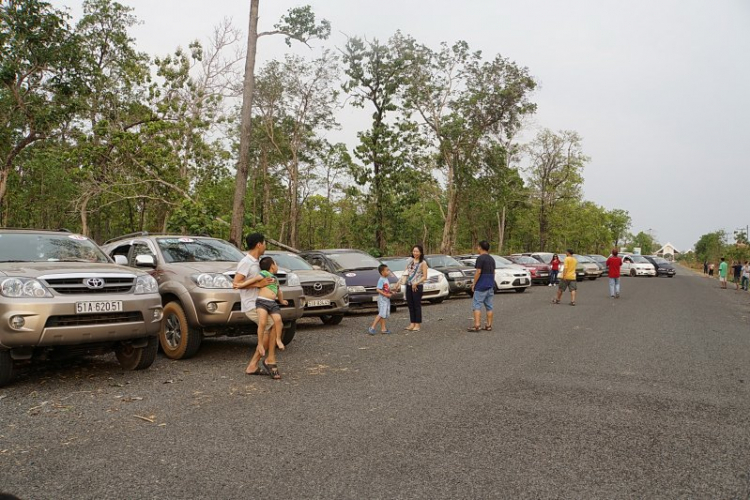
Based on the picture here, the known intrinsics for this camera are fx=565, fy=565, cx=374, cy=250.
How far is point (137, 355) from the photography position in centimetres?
711

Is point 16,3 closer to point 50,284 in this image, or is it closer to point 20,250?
point 20,250

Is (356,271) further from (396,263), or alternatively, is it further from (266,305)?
(266,305)

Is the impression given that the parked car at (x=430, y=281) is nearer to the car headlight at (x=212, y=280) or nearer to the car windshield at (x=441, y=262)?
the car windshield at (x=441, y=262)

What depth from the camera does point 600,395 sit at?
19.6ft

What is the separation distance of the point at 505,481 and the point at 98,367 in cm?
595

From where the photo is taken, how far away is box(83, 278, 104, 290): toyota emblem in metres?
6.30

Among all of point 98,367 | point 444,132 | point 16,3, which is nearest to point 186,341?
point 98,367

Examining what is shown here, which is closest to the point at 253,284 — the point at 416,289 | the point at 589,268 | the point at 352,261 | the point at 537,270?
the point at 416,289

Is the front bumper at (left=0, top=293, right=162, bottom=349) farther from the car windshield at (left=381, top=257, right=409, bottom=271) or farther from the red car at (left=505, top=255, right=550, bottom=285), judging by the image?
the red car at (left=505, top=255, right=550, bottom=285)

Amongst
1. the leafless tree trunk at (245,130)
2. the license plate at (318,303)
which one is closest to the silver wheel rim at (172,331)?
the license plate at (318,303)

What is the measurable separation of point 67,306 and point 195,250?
125 inches

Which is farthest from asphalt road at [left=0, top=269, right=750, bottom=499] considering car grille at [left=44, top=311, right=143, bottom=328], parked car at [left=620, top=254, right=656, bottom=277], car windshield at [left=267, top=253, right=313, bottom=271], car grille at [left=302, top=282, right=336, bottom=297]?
parked car at [left=620, top=254, right=656, bottom=277]

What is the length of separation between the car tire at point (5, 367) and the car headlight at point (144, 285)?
1439mm

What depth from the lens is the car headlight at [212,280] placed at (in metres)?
7.77
